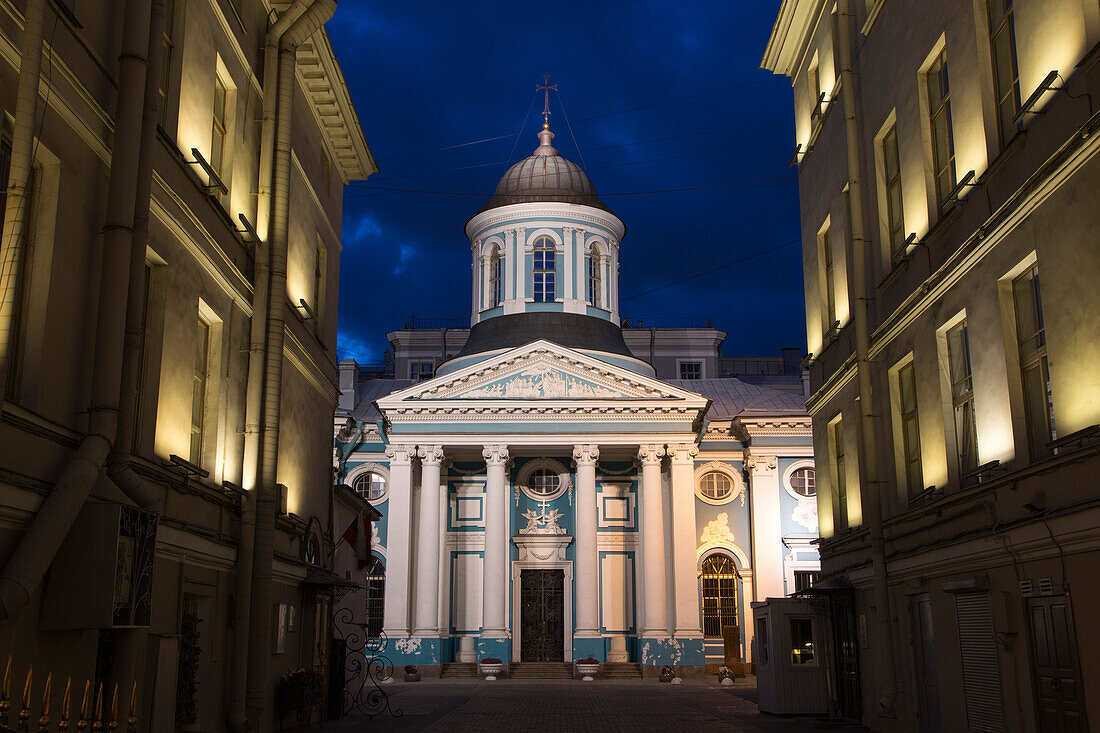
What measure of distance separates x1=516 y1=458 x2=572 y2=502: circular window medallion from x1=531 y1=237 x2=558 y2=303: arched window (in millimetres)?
8018

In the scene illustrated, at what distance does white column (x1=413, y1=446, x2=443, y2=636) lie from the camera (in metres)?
39.3

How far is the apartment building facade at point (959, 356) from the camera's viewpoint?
1097 cm

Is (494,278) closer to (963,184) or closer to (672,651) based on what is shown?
(672,651)

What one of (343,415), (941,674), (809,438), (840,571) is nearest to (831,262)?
(840,571)

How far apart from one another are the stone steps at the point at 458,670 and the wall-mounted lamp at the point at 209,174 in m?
27.9

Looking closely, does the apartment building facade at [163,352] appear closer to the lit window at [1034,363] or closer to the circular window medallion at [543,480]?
the lit window at [1034,363]

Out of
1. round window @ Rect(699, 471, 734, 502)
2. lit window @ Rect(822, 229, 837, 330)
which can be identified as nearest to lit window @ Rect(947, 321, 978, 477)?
lit window @ Rect(822, 229, 837, 330)

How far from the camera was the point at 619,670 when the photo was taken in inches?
1521

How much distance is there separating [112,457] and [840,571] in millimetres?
14697

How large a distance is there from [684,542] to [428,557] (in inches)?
370

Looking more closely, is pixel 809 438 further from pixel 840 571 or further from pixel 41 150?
pixel 41 150

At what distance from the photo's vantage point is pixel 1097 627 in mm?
10352

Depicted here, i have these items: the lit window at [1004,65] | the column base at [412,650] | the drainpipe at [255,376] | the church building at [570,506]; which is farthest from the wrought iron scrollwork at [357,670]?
the lit window at [1004,65]

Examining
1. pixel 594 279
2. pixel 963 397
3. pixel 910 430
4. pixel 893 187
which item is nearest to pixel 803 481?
pixel 594 279
